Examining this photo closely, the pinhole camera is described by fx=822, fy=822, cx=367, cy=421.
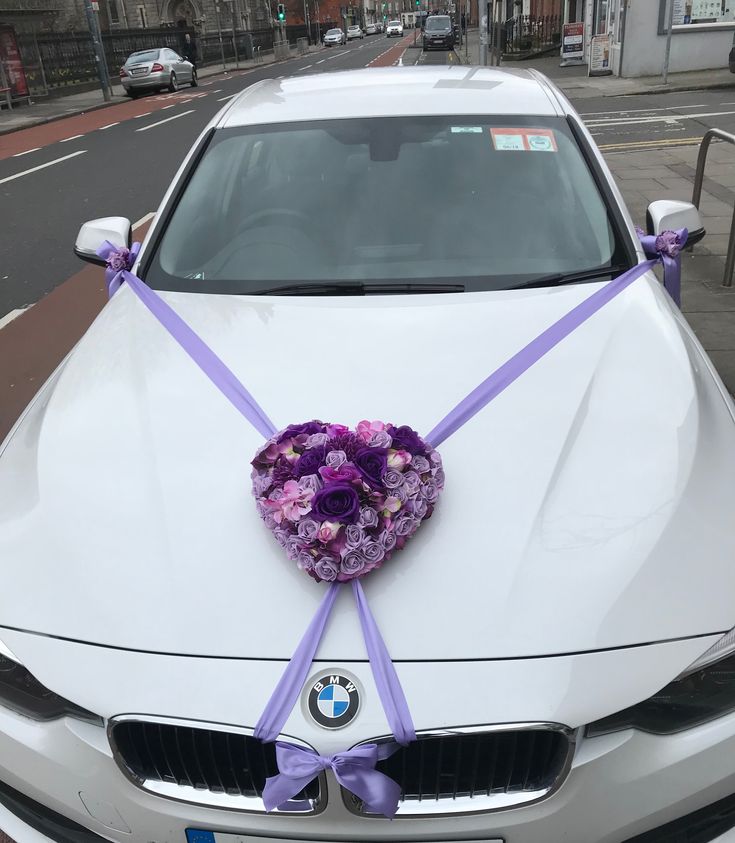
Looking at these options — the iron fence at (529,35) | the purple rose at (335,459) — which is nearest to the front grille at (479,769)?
the purple rose at (335,459)

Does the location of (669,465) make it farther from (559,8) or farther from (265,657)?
(559,8)

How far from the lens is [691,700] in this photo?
58.5 inches

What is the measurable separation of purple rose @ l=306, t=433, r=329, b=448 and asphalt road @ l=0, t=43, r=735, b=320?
5.19 m

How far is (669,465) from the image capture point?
177 cm

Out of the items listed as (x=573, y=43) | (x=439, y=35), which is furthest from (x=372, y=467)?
(x=439, y=35)

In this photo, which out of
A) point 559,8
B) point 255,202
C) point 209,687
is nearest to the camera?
point 209,687

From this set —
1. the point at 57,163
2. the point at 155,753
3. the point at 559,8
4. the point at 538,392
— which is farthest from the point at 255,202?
the point at 559,8

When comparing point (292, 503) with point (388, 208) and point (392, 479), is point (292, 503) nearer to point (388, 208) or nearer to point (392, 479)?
point (392, 479)

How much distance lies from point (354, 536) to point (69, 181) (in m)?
11.8

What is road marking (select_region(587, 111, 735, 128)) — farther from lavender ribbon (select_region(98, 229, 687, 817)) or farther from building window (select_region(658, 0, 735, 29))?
lavender ribbon (select_region(98, 229, 687, 817))

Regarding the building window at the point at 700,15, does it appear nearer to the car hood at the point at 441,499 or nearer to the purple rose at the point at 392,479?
the car hood at the point at 441,499

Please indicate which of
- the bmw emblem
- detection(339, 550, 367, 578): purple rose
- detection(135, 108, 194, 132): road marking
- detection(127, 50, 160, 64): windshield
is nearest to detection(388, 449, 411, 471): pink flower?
detection(339, 550, 367, 578): purple rose

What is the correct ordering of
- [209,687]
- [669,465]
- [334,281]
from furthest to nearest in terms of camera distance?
1. [334,281]
2. [669,465]
3. [209,687]

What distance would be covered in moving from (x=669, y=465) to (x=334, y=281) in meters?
1.20
